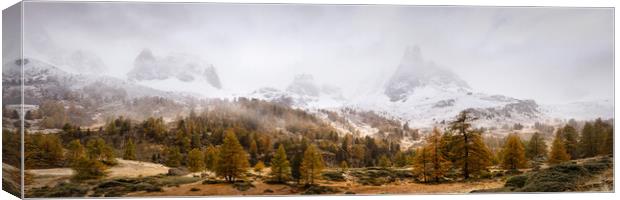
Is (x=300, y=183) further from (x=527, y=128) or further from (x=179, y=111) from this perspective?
(x=527, y=128)

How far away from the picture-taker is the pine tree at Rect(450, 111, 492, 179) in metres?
18.8

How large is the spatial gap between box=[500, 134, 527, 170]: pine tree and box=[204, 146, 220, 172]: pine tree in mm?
5515

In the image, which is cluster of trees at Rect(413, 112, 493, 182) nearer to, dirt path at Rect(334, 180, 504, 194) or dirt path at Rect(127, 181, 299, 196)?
dirt path at Rect(334, 180, 504, 194)

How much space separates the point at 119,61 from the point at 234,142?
2.56 m

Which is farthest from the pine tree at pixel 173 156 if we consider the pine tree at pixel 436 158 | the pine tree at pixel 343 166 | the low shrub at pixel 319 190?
the pine tree at pixel 436 158

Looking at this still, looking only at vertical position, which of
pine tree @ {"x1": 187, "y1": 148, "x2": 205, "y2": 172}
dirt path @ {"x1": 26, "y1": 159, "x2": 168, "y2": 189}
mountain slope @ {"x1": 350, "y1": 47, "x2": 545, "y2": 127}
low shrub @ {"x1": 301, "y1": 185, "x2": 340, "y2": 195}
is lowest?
low shrub @ {"x1": 301, "y1": 185, "x2": 340, "y2": 195}

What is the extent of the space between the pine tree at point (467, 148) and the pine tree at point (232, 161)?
4055 mm

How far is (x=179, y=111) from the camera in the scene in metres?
17.8

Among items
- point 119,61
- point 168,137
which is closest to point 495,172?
point 168,137

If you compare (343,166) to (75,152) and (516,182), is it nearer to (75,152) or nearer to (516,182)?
(516,182)

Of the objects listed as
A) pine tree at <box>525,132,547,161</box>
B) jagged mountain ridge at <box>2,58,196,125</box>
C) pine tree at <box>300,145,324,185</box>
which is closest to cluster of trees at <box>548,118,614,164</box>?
pine tree at <box>525,132,547,161</box>

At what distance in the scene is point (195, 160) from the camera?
17.9 meters

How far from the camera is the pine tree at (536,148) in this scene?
1891 centimetres

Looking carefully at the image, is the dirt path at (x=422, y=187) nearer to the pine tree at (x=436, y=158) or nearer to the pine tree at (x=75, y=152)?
the pine tree at (x=436, y=158)
